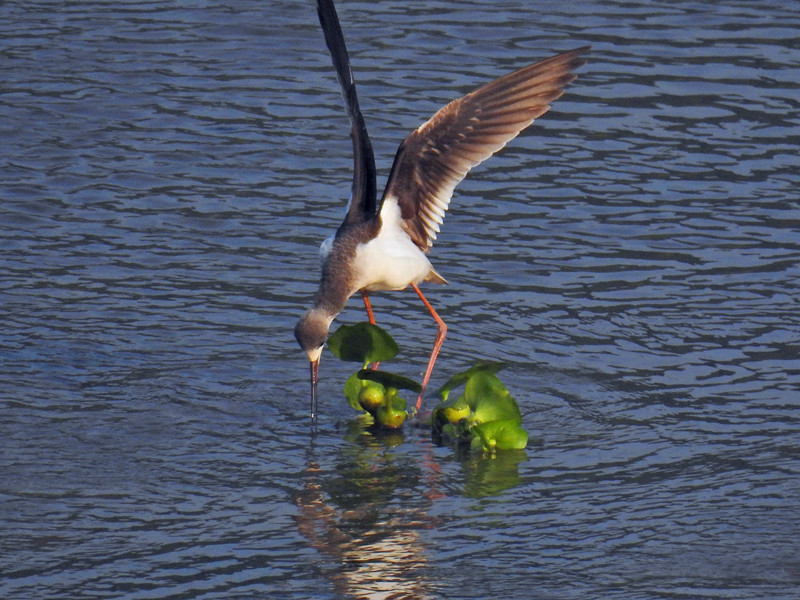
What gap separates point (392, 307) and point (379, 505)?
298 centimetres

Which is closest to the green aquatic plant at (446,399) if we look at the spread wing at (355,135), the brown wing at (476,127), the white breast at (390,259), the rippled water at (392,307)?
the rippled water at (392,307)

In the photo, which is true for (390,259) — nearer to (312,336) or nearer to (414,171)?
(414,171)

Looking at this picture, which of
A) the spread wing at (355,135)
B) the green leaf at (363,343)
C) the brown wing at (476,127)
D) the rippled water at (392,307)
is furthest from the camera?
the brown wing at (476,127)

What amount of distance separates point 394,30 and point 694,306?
234 inches

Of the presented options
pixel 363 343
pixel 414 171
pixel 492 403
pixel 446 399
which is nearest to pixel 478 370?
pixel 492 403

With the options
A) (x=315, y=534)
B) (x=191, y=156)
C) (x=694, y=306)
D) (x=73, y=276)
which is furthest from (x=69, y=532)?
(x=191, y=156)

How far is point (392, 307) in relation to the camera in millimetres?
9875

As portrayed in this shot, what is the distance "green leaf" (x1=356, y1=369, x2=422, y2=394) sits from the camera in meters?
7.83

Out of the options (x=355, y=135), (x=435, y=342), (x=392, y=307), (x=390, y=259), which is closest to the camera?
(x=355, y=135)

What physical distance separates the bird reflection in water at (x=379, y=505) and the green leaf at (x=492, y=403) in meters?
0.19

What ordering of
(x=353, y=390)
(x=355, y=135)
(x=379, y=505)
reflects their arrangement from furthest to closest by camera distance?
(x=355, y=135) < (x=353, y=390) < (x=379, y=505)

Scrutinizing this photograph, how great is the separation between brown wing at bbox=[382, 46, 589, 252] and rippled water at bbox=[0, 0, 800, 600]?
1.00 meters

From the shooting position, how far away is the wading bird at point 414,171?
330 inches

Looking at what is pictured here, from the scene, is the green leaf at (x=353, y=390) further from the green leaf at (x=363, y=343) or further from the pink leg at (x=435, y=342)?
the pink leg at (x=435, y=342)
